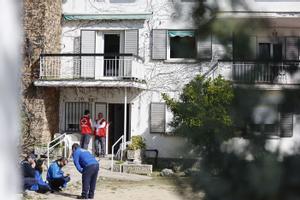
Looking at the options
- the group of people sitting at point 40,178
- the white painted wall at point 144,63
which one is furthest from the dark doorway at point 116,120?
the group of people sitting at point 40,178

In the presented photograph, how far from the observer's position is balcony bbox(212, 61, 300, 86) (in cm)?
192

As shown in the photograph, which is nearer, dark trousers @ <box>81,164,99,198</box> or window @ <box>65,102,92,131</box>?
dark trousers @ <box>81,164,99,198</box>

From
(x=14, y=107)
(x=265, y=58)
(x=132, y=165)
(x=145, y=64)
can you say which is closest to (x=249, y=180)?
(x=265, y=58)

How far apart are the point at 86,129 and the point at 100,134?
59cm

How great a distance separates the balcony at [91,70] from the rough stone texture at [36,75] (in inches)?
20.4

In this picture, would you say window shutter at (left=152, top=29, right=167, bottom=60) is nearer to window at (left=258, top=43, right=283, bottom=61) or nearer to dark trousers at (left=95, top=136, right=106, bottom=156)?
dark trousers at (left=95, top=136, right=106, bottom=156)

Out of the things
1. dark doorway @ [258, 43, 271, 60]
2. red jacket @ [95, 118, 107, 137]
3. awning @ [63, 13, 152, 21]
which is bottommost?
red jacket @ [95, 118, 107, 137]

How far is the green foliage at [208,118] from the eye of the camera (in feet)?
6.37

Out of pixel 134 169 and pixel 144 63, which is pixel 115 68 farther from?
pixel 134 169

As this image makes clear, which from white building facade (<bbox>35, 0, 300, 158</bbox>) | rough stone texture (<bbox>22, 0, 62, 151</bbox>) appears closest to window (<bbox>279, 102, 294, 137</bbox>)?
white building facade (<bbox>35, 0, 300, 158</bbox>)

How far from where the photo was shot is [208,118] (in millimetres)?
1964

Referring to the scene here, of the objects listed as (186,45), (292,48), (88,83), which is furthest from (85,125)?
(292,48)

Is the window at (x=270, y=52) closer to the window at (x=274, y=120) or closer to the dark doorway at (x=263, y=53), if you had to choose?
the dark doorway at (x=263, y=53)

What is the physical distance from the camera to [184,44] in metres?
1.99
